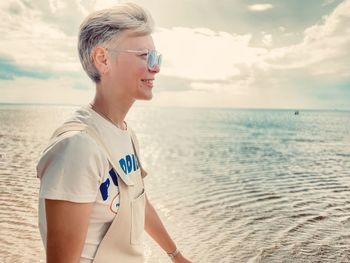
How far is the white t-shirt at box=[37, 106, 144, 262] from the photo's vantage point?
4.79ft

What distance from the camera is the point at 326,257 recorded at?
9.15 m

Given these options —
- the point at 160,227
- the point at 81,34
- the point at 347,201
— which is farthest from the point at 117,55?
the point at 347,201

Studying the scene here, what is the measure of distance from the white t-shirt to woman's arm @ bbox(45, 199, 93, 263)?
0.04 m

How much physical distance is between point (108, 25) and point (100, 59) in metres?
0.19

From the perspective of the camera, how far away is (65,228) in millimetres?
1494

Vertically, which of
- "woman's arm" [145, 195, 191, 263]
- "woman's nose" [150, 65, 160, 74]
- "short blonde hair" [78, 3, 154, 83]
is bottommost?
"woman's arm" [145, 195, 191, 263]

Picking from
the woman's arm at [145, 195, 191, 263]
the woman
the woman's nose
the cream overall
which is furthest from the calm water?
the woman's nose

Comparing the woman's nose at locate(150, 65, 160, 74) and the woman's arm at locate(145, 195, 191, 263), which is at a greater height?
the woman's nose at locate(150, 65, 160, 74)

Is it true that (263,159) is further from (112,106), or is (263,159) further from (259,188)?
(112,106)

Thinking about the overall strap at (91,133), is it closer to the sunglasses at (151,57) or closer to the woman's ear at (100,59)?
the woman's ear at (100,59)

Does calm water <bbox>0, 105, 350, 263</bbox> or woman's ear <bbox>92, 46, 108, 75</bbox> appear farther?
calm water <bbox>0, 105, 350, 263</bbox>

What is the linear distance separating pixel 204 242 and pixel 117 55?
28.0 feet

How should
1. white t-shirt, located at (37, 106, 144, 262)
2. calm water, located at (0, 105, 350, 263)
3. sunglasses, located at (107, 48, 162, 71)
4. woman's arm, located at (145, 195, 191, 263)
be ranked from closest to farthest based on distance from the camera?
white t-shirt, located at (37, 106, 144, 262) < sunglasses, located at (107, 48, 162, 71) < woman's arm, located at (145, 195, 191, 263) < calm water, located at (0, 105, 350, 263)

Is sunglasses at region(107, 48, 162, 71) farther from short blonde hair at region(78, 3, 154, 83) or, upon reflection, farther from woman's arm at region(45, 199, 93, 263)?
woman's arm at region(45, 199, 93, 263)
